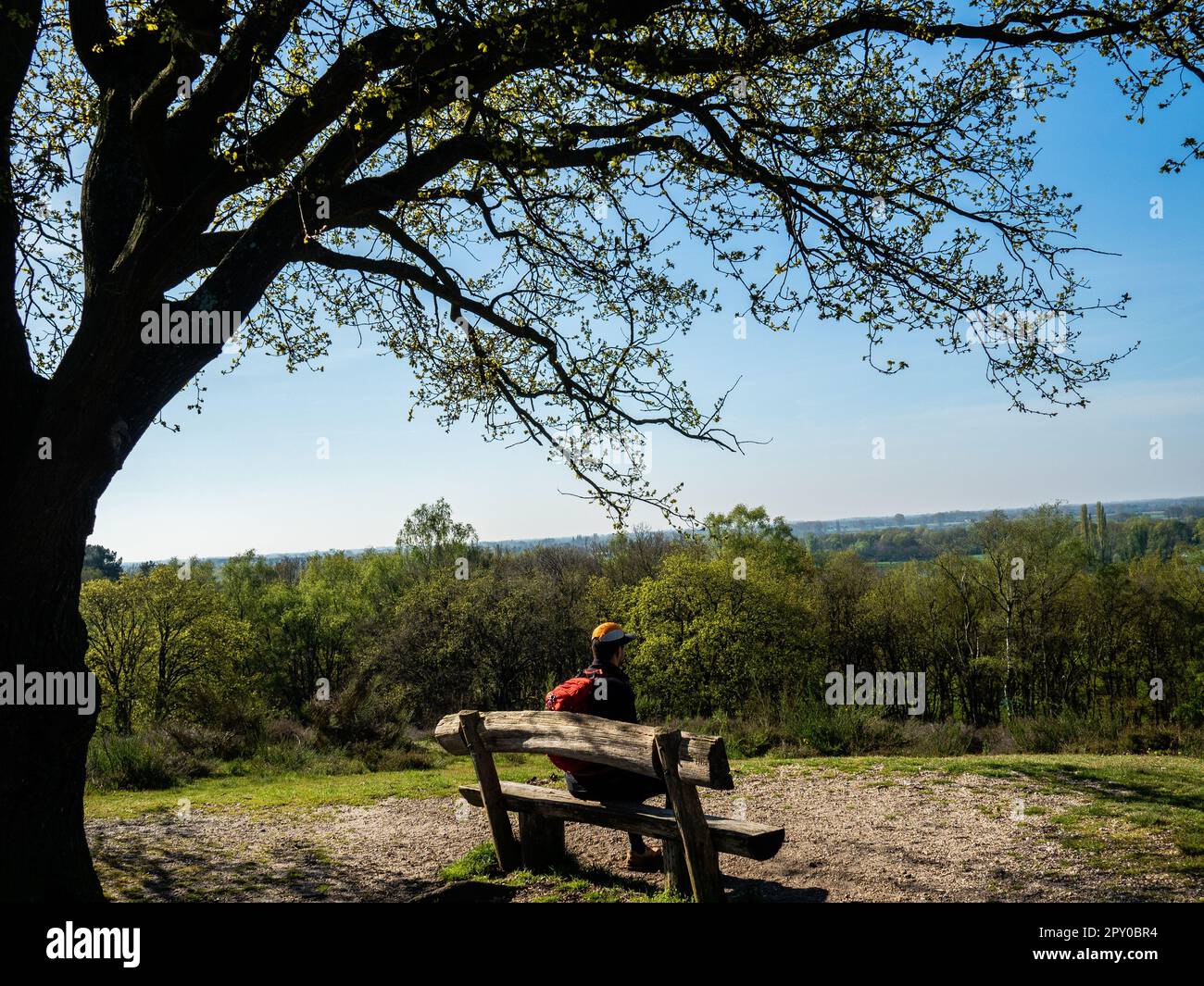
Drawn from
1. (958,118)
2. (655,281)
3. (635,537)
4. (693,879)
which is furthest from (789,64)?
(635,537)

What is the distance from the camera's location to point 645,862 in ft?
21.1

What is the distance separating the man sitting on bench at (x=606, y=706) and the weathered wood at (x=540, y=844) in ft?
1.61

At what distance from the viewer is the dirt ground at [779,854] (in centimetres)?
578

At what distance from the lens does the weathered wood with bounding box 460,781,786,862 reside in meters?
5.05

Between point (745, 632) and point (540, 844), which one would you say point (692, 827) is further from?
point (745, 632)

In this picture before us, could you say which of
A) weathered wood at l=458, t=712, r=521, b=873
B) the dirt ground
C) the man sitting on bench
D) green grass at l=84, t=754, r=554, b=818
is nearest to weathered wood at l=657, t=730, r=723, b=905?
the dirt ground

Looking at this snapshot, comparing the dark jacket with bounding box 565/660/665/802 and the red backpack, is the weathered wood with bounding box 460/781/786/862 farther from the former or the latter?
the red backpack

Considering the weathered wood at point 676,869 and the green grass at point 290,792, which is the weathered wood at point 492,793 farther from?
the green grass at point 290,792

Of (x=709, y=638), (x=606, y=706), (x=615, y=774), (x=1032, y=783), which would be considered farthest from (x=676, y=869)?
(x=709, y=638)

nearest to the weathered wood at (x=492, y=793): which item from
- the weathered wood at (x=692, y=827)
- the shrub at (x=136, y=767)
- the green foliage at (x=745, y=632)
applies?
the weathered wood at (x=692, y=827)

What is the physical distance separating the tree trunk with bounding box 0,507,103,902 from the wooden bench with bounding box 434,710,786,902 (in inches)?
101

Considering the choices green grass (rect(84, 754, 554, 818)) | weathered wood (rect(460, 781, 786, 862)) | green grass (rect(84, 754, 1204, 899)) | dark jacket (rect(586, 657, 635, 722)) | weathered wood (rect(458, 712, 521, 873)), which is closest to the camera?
weathered wood (rect(460, 781, 786, 862))
